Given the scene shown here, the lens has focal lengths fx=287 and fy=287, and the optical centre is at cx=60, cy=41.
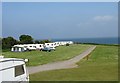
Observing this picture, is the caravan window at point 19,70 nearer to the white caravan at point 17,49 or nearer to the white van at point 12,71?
the white van at point 12,71

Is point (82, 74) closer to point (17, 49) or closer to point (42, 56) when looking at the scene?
point (42, 56)

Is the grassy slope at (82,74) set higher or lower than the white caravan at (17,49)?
higher

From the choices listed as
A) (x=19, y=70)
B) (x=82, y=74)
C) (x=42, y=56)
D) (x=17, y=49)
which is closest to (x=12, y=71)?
(x=19, y=70)

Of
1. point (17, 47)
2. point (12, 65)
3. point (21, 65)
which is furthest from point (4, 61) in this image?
point (17, 47)

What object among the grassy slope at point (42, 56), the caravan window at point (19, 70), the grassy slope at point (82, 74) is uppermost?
the caravan window at point (19, 70)

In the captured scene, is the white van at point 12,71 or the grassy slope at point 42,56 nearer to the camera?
the white van at point 12,71

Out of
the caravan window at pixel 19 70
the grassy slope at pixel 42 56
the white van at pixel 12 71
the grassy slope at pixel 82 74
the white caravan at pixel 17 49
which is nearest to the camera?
the white van at pixel 12 71

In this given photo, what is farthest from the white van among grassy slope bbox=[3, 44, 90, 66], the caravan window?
grassy slope bbox=[3, 44, 90, 66]

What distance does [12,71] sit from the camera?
9383mm

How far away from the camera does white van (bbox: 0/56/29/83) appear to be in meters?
9.01

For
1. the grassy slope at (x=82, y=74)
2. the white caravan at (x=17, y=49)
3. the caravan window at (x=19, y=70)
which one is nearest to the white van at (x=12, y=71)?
the caravan window at (x=19, y=70)

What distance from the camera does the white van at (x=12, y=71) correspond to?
901cm

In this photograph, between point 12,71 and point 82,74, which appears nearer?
point 12,71

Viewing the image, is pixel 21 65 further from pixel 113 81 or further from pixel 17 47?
pixel 17 47
